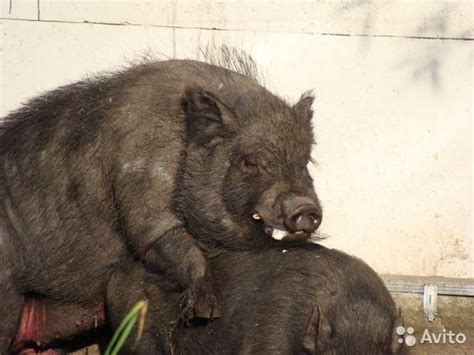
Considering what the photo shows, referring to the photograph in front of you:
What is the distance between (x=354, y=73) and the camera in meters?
10.5

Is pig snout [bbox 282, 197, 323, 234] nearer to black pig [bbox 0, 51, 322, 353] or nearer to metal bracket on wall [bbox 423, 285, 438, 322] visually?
black pig [bbox 0, 51, 322, 353]

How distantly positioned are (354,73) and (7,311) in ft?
9.10

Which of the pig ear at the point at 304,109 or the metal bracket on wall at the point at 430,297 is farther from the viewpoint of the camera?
the metal bracket on wall at the point at 430,297

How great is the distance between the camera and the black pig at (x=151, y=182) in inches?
350

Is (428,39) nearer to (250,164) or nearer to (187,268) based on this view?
(250,164)

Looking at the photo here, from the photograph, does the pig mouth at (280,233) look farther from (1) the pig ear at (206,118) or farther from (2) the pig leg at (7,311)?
(2) the pig leg at (7,311)

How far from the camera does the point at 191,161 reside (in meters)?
9.00

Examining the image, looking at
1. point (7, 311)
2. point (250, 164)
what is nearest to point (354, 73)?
point (250, 164)

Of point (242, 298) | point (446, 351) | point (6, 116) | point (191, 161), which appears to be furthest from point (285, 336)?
point (6, 116)

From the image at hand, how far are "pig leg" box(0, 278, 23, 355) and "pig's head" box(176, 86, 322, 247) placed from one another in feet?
3.77

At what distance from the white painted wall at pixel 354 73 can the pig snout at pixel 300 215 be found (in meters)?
1.87

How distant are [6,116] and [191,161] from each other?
5.48 feet

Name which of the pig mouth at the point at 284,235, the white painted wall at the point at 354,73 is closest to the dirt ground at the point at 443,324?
the white painted wall at the point at 354,73

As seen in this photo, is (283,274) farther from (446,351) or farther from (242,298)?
(446,351)
